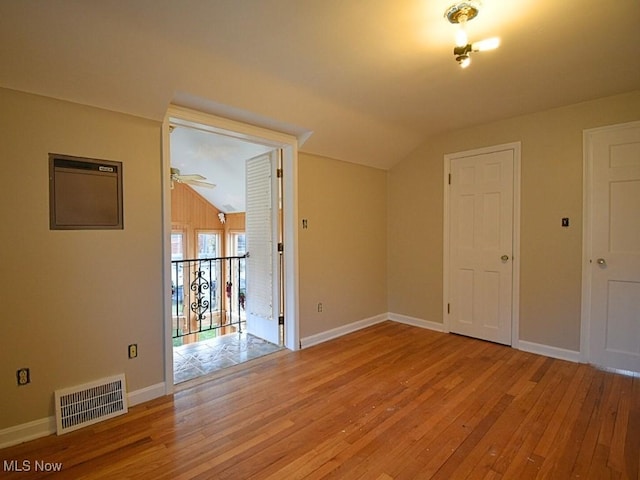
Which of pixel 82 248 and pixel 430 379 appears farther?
pixel 430 379

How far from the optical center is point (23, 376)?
2.01 meters

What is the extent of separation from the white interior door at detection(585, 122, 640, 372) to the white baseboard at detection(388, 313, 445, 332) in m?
1.53

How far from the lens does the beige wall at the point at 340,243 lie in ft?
12.1

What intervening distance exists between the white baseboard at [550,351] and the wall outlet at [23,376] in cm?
429

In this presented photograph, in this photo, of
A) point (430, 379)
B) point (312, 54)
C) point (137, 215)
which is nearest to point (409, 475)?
point (430, 379)

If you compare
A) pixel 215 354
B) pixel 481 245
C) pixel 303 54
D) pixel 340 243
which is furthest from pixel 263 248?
pixel 481 245

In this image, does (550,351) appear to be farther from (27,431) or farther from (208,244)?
(208,244)

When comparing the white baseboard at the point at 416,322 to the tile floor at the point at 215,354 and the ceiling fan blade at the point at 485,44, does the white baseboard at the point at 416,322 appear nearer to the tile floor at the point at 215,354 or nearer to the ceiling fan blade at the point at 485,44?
the tile floor at the point at 215,354

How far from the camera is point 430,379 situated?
111 inches

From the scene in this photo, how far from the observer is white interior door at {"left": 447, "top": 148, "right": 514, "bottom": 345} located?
358cm

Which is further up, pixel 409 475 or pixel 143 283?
pixel 143 283

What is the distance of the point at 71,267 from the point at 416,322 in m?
3.87

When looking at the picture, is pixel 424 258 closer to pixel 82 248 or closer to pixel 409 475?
pixel 409 475

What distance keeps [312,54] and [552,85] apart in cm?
209
